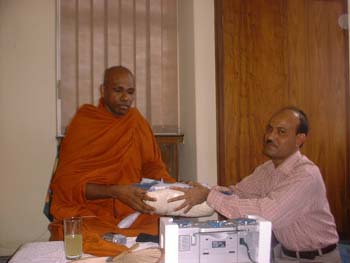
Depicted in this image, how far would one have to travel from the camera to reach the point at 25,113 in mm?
2934

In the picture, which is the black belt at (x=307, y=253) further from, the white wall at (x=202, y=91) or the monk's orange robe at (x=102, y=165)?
the white wall at (x=202, y=91)

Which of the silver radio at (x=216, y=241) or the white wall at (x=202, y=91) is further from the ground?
the white wall at (x=202, y=91)

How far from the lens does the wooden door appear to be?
8.96 ft

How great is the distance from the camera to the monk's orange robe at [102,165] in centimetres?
176

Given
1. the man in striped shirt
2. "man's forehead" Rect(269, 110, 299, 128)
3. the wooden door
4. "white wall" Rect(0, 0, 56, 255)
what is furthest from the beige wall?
"man's forehead" Rect(269, 110, 299, 128)

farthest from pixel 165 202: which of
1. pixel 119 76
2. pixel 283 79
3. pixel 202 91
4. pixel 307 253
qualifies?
pixel 283 79

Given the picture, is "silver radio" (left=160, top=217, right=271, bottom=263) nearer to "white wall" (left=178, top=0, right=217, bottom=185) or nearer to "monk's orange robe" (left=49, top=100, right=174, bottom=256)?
"monk's orange robe" (left=49, top=100, right=174, bottom=256)

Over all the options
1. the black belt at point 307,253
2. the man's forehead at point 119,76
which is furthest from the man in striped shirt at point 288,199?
the man's forehead at point 119,76

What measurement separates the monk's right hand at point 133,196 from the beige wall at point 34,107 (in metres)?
1.25

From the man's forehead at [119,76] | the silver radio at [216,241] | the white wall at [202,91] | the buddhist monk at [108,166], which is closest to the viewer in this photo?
the silver radio at [216,241]

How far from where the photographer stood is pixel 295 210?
135 cm

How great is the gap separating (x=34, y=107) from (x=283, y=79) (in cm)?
200

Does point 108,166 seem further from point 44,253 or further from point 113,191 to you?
point 44,253

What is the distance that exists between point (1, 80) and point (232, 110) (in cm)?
185
